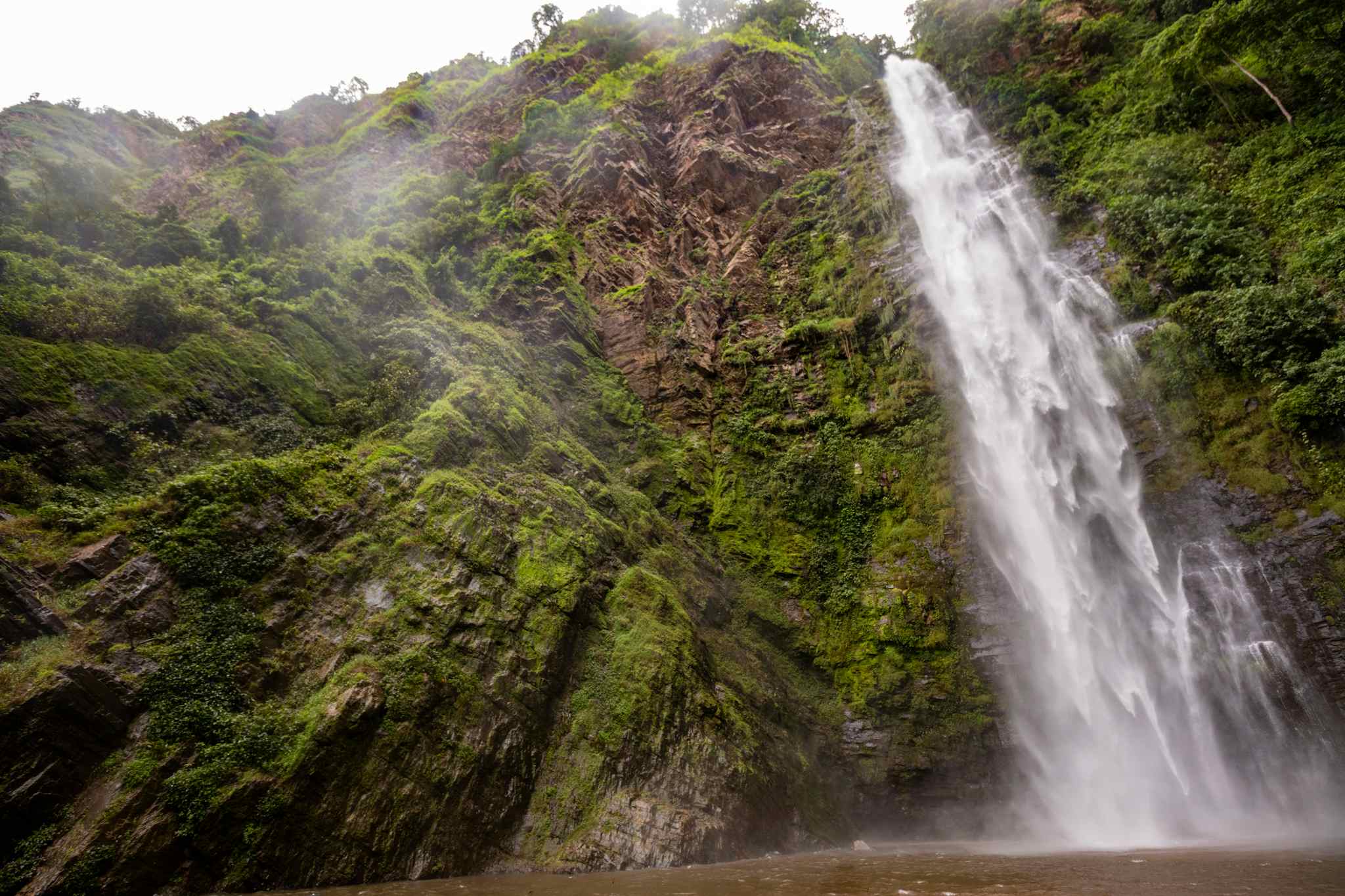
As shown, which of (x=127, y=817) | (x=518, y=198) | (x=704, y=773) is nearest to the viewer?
(x=127, y=817)

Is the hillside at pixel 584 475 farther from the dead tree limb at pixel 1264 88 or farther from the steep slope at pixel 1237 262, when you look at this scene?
the dead tree limb at pixel 1264 88

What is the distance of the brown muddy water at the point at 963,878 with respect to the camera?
622cm

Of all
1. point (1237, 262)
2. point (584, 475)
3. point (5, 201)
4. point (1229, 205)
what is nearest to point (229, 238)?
point (5, 201)

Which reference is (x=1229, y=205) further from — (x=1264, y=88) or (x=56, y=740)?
(x=56, y=740)

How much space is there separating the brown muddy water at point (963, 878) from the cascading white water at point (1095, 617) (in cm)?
309

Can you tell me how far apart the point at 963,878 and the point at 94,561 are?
1299cm

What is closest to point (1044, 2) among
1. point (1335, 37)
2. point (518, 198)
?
point (1335, 37)

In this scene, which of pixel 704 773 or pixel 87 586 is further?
pixel 704 773

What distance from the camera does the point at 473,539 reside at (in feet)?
40.0

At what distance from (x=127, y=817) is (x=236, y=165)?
3563 cm

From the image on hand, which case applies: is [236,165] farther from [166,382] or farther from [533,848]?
[533,848]

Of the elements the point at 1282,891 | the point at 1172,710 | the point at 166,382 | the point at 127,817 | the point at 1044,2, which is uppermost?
the point at 1044,2

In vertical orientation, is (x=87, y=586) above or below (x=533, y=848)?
above

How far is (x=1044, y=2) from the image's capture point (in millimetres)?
27266
